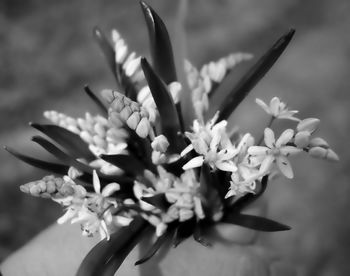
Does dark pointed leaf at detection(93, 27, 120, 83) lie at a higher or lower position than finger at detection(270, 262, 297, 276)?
higher

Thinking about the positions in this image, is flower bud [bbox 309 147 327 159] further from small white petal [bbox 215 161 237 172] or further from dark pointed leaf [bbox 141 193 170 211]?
dark pointed leaf [bbox 141 193 170 211]

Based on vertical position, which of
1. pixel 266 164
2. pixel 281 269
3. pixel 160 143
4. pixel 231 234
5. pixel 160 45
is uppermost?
pixel 160 45

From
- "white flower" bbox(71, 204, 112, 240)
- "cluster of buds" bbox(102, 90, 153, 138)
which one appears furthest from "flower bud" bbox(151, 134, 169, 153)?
"white flower" bbox(71, 204, 112, 240)

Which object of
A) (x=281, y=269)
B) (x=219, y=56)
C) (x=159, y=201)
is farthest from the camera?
(x=219, y=56)

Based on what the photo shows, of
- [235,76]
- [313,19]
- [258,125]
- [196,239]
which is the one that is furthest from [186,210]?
[313,19]

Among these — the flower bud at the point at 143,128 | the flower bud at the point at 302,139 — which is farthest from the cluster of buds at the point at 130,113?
the flower bud at the point at 302,139

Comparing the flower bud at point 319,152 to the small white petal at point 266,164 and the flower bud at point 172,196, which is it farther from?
the flower bud at point 172,196

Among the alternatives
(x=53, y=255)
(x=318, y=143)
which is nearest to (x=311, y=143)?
(x=318, y=143)

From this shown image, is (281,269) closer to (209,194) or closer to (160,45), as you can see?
(209,194)
